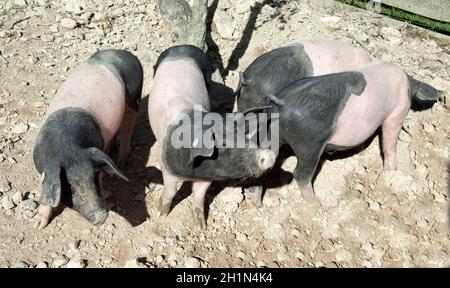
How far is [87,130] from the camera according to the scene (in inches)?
161

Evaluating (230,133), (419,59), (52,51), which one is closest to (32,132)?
(52,51)

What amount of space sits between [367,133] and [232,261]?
1622 millimetres

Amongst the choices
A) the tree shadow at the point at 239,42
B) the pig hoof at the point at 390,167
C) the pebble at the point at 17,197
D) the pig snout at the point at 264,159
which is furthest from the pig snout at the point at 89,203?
the pig hoof at the point at 390,167

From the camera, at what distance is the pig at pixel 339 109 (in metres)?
4.25

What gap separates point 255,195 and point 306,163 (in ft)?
1.78

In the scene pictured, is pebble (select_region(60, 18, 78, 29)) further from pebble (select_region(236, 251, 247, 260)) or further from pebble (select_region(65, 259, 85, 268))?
pebble (select_region(236, 251, 247, 260))

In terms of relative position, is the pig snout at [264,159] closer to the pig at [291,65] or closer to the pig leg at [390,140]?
the pig at [291,65]

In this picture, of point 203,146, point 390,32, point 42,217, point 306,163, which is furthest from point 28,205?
point 390,32

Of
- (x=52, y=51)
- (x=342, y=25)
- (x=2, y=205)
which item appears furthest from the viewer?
(x=342, y=25)

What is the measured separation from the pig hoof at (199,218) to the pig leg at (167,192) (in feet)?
0.74

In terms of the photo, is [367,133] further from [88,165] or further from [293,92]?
[88,165]

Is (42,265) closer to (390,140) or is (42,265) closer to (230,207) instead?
(230,207)

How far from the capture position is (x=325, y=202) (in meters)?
4.77

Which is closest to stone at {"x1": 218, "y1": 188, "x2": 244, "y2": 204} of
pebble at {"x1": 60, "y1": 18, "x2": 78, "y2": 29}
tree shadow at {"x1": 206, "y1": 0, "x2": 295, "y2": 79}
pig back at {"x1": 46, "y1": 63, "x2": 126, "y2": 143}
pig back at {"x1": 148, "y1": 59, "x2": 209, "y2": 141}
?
pig back at {"x1": 148, "y1": 59, "x2": 209, "y2": 141}
